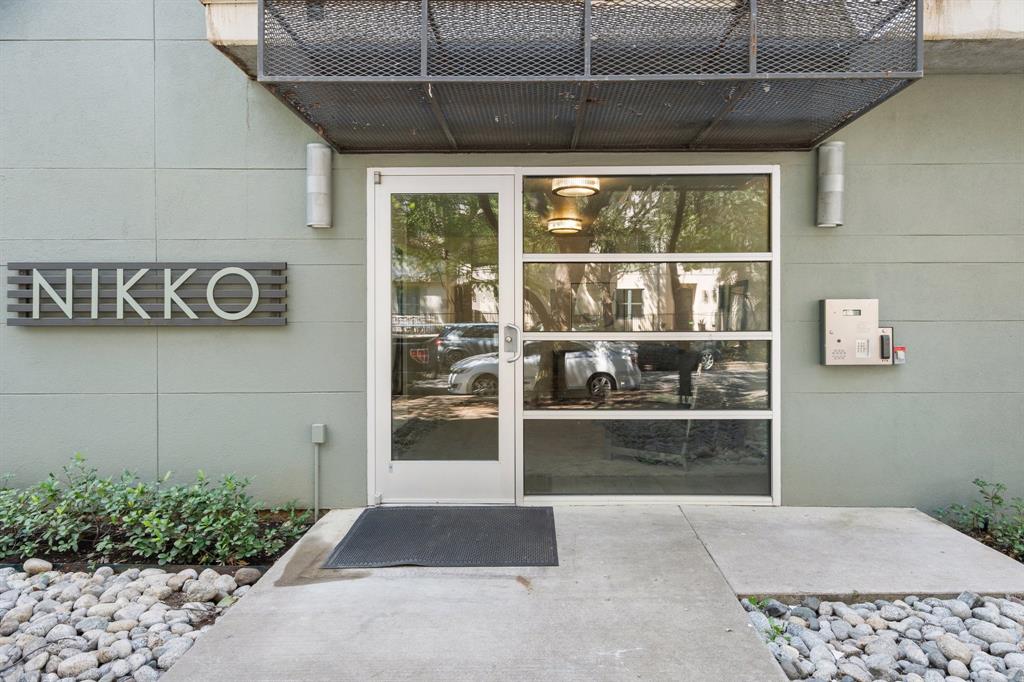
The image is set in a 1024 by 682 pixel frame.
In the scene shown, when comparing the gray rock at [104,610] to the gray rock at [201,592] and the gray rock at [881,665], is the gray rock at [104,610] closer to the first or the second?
the gray rock at [201,592]

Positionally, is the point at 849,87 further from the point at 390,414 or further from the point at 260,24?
the point at 390,414

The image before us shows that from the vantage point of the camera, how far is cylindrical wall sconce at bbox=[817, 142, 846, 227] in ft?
12.5

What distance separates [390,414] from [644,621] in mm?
2212

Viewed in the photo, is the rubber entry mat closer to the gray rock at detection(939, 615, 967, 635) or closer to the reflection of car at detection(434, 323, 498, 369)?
the reflection of car at detection(434, 323, 498, 369)

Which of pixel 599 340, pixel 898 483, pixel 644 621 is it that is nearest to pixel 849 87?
pixel 599 340

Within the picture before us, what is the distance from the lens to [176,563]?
327cm

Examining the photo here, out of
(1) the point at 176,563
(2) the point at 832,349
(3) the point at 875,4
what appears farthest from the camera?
(2) the point at 832,349

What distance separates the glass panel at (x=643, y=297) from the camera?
13.1 feet

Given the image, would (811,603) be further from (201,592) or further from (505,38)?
(505,38)

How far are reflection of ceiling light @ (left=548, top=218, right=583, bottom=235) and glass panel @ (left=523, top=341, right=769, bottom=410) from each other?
2.58 feet

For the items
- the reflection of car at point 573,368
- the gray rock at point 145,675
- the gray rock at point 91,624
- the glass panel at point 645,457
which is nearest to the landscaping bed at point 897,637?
the glass panel at point 645,457

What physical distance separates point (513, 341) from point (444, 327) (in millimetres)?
503

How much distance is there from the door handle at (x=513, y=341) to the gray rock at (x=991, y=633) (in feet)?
9.08

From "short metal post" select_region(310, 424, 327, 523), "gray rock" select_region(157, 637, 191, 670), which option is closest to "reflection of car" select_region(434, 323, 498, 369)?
"short metal post" select_region(310, 424, 327, 523)
